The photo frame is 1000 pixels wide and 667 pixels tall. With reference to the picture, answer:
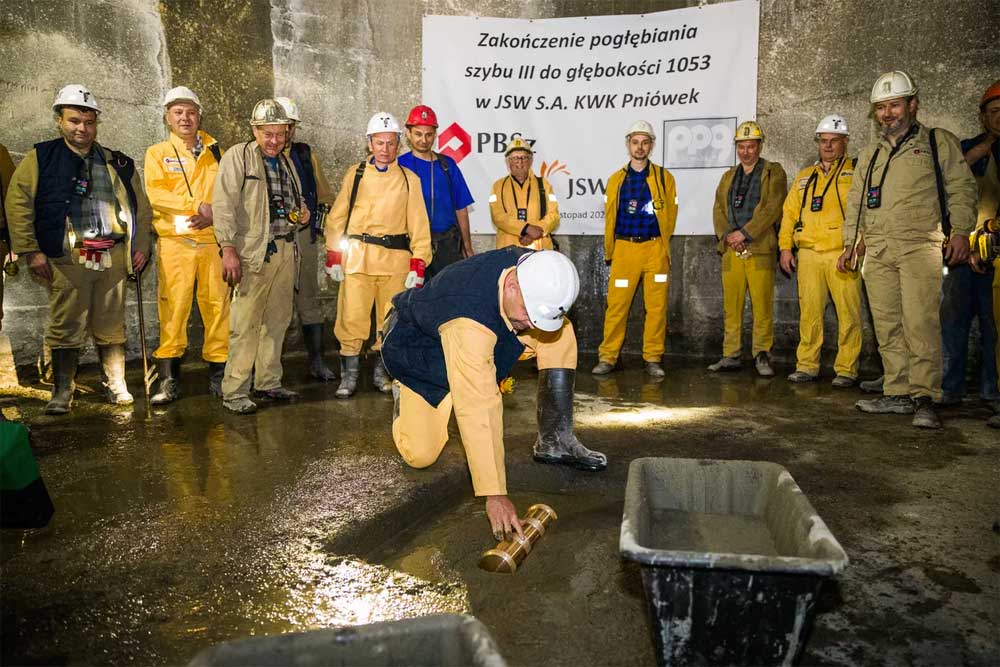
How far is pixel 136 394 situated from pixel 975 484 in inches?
213

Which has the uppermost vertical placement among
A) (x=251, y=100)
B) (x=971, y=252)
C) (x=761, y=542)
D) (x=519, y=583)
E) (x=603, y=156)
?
(x=251, y=100)

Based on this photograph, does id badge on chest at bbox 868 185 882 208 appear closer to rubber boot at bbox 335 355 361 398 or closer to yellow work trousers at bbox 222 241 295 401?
rubber boot at bbox 335 355 361 398

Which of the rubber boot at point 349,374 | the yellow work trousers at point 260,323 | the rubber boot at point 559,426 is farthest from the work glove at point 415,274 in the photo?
the rubber boot at point 559,426

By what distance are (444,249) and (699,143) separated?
9.30ft

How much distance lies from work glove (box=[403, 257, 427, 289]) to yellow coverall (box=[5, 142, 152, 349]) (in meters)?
1.93

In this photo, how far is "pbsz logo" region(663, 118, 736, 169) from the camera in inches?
279

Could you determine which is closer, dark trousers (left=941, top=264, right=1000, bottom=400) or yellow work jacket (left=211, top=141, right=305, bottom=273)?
yellow work jacket (left=211, top=141, right=305, bottom=273)

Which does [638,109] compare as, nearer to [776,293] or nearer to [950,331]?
[776,293]

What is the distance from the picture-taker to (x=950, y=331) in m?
5.55

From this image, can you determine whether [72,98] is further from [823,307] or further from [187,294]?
[823,307]

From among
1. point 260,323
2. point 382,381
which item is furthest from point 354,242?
point 382,381

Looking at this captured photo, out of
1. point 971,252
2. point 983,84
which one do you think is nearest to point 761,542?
point 971,252

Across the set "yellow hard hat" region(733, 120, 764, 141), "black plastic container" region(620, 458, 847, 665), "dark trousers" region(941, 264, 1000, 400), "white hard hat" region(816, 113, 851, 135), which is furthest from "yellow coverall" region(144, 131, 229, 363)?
"dark trousers" region(941, 264, 1000, 400)

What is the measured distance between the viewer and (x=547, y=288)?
107 inches
